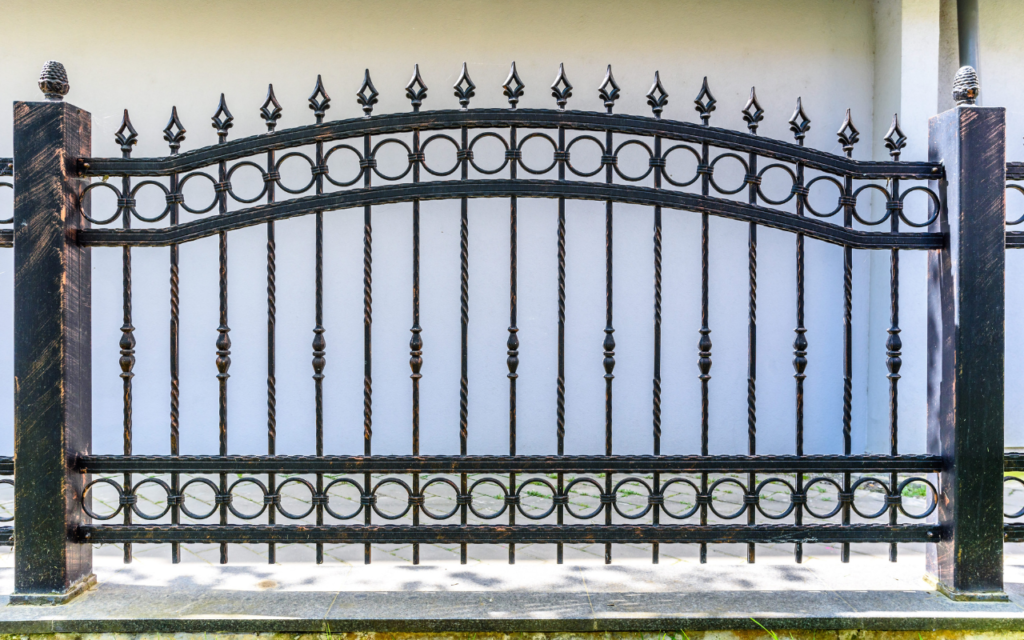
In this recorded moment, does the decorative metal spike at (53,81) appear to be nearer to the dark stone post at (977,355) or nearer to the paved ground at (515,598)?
the paved ground at (515,598)

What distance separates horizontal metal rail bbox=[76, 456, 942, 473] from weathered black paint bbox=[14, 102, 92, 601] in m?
0.14

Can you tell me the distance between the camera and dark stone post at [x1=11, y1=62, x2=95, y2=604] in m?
2.30

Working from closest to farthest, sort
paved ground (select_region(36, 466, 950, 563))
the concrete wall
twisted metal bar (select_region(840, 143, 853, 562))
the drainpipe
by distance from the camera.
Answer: twisted metal bar (select_region(840, 143, 853, 562)) < paved ground (select_region(36, 466, 950, 563)) < the concrete wall < the drainpipe

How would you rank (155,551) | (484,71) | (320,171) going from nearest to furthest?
(320,171) < (155,551) < (484,71)

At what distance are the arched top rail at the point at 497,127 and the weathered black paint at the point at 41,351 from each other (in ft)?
0.50

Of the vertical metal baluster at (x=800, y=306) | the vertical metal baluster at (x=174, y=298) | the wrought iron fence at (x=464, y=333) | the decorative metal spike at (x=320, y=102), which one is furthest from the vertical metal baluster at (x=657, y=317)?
the vertical metal baluster at (x=174, y=298)

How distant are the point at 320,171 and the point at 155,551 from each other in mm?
2080

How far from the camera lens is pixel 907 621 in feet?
7.40

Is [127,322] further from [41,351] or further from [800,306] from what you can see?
[800,306]

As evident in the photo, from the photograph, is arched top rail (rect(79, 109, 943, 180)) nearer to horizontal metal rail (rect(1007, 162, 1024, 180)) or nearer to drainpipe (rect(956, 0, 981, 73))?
horizontal metal rail (rect(1007, 162, 1024, 180))

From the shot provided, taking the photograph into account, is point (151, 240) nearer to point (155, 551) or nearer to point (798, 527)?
point (155, 551)

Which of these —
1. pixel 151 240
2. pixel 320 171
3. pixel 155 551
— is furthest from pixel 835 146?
pixel 155 551

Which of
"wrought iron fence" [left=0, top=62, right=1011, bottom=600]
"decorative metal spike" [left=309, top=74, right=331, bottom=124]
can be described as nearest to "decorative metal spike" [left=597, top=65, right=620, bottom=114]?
"wrought iron fence" [left=0, top=62, right=1011, bottom=600]

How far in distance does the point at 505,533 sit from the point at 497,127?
4.93 ft
